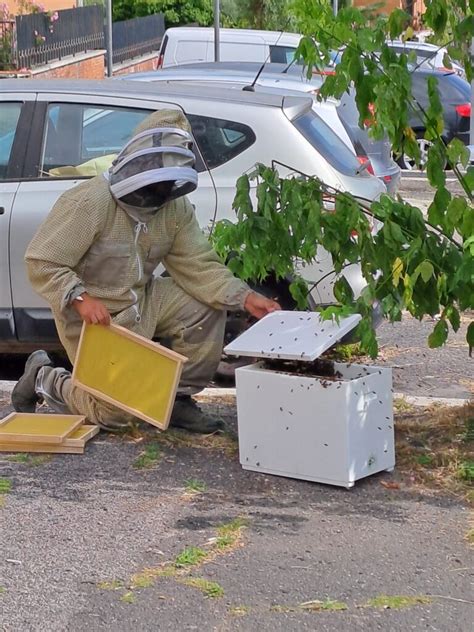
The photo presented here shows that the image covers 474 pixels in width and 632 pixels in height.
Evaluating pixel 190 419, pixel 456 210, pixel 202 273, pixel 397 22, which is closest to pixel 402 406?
pixel 190 419

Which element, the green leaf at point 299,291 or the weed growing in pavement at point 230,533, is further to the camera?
the green leaf at point 299,291

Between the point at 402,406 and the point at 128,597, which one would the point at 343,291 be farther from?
the point at 128,597

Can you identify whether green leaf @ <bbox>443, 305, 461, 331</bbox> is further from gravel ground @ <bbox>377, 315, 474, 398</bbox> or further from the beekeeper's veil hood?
gravel ground @ <bbox>377, 315, 474, 398</bbox>

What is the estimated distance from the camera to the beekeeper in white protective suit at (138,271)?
5.68m

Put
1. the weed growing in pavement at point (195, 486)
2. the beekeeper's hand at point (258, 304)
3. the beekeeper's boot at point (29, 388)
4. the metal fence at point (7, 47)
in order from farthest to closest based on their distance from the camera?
the metal fence at point (7, 47) → the beekeeper's boot at point (29, 388) → the beekeeper's hand at point (258, 304) → the weed growing in pavement at point (195, 486)

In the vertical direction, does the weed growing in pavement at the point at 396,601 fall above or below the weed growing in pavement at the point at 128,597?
below

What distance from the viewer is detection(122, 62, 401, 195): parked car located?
28.9ft

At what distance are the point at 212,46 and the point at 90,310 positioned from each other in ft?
46.9

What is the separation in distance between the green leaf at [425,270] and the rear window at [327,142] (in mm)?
2532

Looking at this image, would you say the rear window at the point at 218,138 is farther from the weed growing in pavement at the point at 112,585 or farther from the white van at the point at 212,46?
the white van at the point at 212,46

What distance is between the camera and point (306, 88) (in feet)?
36.1

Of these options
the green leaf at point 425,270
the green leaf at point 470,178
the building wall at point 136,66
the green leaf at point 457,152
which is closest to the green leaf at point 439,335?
the green leaf at point 425,270

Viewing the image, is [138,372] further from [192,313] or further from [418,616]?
[418,616]

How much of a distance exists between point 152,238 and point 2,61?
1734 cm
